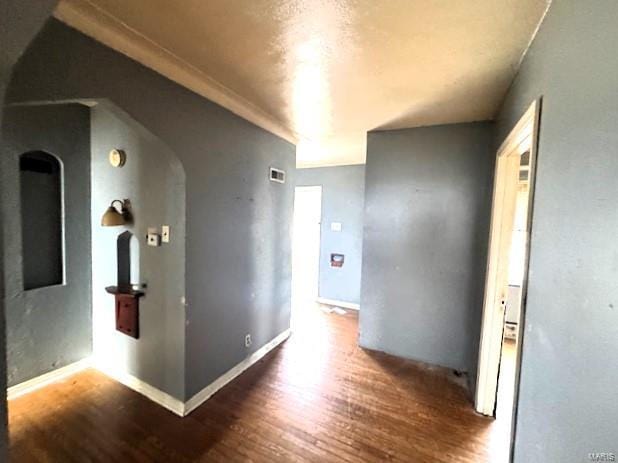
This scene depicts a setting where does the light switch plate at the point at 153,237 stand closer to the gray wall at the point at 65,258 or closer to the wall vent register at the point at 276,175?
the gray wall at the point at 65,258

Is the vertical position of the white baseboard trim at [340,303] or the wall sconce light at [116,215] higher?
the wall sconce light at [116,215]

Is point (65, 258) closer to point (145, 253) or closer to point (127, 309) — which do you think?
point (127, 309)

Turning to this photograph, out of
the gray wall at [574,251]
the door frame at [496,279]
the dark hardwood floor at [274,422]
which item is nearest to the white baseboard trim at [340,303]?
the dark hardwood floor at [274,422]

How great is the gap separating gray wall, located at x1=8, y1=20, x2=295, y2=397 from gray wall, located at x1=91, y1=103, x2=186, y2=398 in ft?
0.27

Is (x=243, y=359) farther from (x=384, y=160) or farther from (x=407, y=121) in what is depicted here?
(x=407, y=121)

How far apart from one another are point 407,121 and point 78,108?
301cm

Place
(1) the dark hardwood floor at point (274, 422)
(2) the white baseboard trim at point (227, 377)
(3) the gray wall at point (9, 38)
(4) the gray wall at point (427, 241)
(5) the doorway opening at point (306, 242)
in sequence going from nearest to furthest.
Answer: (3) the gray wall at point (9, 38) → (1) the dark hardwood floor at point (274, 422) → (2) the white baseboard trim at point (227, 377) → (4) the gray wall at point (427, 241) → (5) the doorway opening at point (306, 242)

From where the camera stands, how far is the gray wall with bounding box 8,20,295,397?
1.26 m

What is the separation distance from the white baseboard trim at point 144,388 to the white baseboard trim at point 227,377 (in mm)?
83

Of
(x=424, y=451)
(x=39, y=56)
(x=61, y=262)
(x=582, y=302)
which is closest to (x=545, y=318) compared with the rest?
(x=582, y=302)

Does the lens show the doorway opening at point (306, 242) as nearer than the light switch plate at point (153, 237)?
No

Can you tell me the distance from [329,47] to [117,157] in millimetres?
1891

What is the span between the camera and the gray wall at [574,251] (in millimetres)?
641

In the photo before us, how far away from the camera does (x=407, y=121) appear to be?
2.55m
